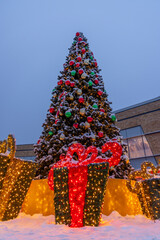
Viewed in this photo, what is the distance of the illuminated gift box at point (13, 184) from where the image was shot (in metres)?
4.63

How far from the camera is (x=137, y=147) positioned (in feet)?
65.1

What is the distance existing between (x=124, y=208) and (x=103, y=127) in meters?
2.53

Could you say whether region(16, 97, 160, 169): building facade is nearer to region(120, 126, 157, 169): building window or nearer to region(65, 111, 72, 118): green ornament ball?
region(120, 126, 157, 169): building window

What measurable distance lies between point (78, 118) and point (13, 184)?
8.98ft

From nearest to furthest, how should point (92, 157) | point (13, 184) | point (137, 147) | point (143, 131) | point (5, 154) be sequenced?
1. point (92, 157)
2. point (5, 154)
3. point (13, 184)
4. point (143, 131)
5. point (137, 147)

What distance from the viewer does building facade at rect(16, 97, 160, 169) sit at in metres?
18.7

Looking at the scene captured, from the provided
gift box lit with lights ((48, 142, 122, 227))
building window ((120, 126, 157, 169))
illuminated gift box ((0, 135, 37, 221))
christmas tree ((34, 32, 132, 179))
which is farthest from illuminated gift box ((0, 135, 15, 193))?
building window ((120, 126, 157, 169))

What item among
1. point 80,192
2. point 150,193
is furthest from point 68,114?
point 150,193

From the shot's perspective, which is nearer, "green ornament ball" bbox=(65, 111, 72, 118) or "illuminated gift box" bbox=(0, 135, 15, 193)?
"illuminated gift box" bbox=(0, 135, 15, 193)

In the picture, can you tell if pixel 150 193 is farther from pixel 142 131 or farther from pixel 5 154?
pixel 142 131

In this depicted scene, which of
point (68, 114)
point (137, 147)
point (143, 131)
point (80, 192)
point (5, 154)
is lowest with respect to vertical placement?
point (80, 192)

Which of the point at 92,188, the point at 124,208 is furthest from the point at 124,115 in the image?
the point at 92,188

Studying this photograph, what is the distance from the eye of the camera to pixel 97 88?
7086 millimetres

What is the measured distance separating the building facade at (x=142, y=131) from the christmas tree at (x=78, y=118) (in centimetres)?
1296
